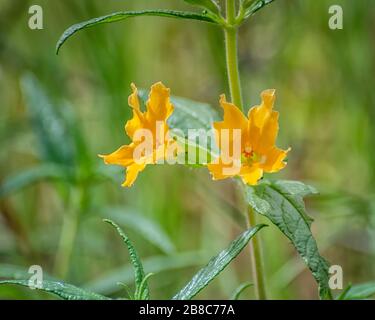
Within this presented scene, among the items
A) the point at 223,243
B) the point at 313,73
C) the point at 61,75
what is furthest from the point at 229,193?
the point at 61,75

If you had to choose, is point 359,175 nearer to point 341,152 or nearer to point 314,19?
point 341,152

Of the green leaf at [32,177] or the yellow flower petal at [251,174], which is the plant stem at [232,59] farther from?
the green leaf at [32,177]

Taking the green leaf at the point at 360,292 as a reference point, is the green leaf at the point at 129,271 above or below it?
below

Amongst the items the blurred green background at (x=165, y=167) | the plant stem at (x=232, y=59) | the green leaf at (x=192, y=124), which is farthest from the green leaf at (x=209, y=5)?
the blurred green background at (x=165, y=167)

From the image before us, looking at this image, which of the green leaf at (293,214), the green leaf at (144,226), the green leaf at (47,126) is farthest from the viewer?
the green leaf at (47,126)

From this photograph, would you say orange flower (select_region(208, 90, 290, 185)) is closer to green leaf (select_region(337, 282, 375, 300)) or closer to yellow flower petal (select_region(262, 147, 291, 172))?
yellow flower petal (select_region(262, 147, 291, 172))
